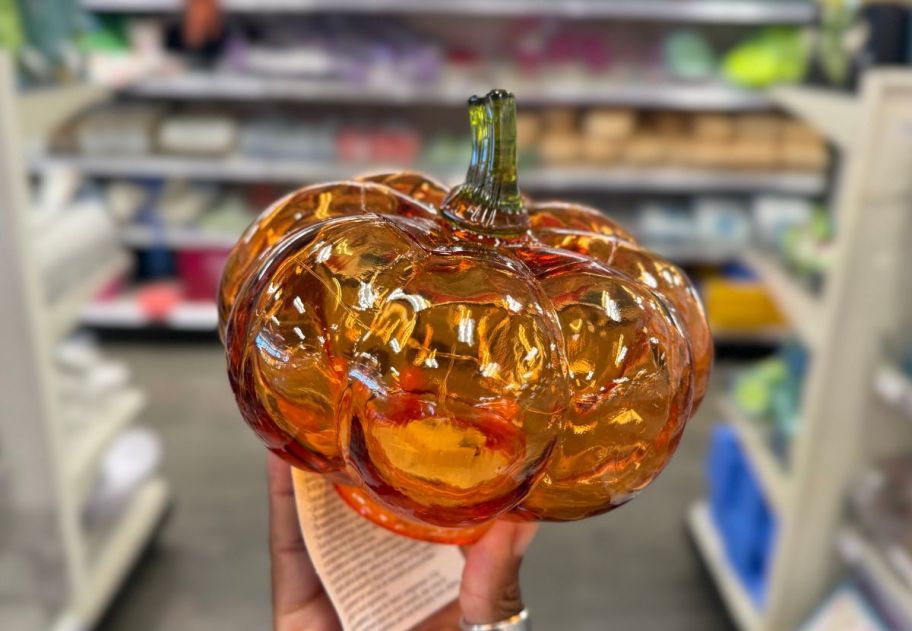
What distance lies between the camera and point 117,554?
2.16 m

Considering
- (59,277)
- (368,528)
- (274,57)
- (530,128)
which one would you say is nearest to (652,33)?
(530,128)

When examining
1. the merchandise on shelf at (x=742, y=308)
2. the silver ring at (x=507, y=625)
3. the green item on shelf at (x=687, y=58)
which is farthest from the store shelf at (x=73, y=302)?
the merchandise on shelf at (x=742, y=308)

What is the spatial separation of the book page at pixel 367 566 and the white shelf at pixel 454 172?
310 centimetres

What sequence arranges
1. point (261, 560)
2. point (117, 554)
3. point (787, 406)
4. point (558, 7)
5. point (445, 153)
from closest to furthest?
point (787, 406), point (117, 554), point (261, 560), point (558, 7), point (445, 153)

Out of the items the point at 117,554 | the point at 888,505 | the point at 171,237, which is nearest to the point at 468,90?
the point at 171,237

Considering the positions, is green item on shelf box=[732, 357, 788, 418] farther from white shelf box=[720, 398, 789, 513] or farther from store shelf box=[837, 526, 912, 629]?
store shelf box=[837, 526, 912, 629]

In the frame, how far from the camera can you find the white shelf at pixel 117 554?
6.29 feet

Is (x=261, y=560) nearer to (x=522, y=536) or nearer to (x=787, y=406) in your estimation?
(x=787, y=406)

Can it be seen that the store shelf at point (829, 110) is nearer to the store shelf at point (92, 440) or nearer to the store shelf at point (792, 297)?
the store shelf at point (792, 297)

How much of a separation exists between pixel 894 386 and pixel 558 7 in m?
2.40

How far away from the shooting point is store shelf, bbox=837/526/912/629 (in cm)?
150

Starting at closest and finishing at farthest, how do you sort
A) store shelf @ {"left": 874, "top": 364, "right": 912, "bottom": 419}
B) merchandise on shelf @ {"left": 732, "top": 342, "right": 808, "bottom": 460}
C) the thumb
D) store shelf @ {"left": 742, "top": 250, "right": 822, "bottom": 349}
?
the thumb → store shelf @ {"left": 874, "top": 364, "right": 912, "bottom": 419} → store shelf @ {"left": 742, "top": 250, "right": 822, "bottom": 349} → merchandise on shelf @ {"left": 732, "top": 342, "right": 808, "bottom": 460}

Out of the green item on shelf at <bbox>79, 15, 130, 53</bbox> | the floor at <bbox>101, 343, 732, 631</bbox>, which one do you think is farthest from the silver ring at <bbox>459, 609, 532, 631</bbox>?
the green item on shelf at <bbox>79, 15, 130, 53</bbox>

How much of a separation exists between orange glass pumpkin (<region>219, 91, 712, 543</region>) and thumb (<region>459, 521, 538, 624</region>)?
0.19 ft
